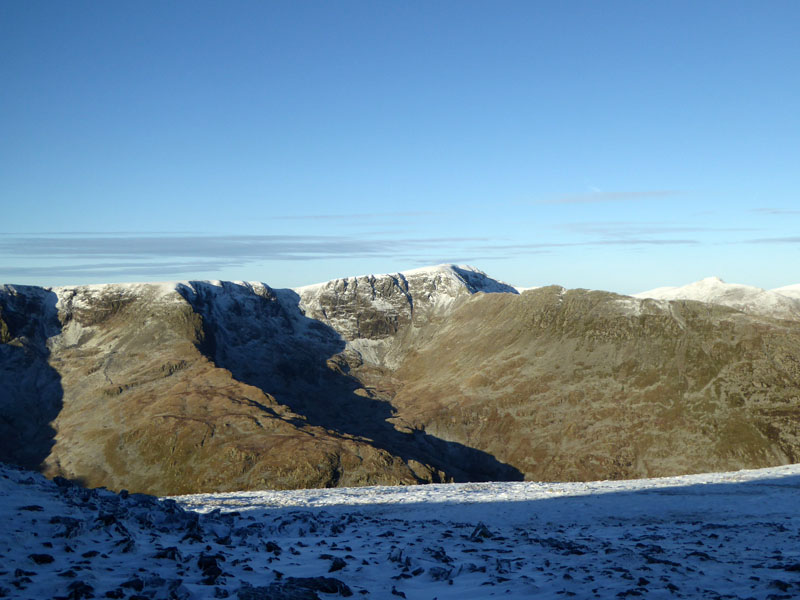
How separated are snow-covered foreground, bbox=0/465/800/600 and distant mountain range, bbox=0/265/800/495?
6143cm

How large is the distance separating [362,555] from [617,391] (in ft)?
349

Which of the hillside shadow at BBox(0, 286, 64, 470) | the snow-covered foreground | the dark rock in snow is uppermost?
the dark rock in snow

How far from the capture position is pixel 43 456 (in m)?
98.2

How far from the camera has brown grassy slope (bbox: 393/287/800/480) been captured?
9356 cm

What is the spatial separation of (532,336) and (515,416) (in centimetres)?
2782

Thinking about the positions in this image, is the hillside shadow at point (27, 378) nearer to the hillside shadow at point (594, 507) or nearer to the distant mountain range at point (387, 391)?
the distant mountain range at point (387, 391)

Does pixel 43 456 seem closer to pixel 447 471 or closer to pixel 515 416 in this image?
pixel 447 471

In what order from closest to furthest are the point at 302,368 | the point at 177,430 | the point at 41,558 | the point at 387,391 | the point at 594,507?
the point at 41,558 → the point at 594,507 → the point at 177,430 → the point at 387,391 → the point at 302,368

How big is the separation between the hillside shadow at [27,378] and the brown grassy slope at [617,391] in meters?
70.6

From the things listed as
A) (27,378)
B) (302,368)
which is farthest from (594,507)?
(27,378)

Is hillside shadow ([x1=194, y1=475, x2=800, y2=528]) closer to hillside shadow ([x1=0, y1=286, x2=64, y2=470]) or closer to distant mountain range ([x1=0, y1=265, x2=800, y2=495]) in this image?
distant mountain range ([x1=0, y1=265, x2=800, y2=495])

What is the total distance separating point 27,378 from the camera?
413ft

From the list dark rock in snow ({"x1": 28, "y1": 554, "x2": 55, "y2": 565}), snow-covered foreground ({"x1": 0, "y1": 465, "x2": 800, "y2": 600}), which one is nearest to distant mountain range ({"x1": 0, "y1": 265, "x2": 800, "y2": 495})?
snow-covered foreground ({"x1": 0, "y1": 465, "x2": 800, "y2": 600})

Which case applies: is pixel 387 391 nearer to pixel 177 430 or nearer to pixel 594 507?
pixel 177 430
